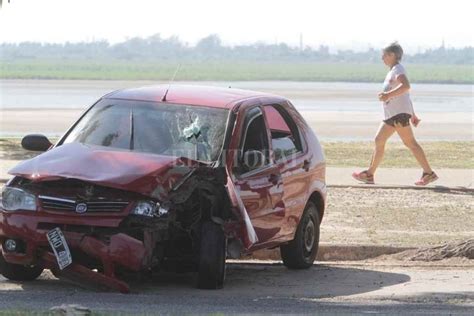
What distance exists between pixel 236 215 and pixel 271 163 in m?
1.12

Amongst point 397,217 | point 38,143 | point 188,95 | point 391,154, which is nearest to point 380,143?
point 397,217

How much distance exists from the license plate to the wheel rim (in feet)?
10.1

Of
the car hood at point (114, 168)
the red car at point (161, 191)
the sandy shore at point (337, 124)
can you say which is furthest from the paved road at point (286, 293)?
the sandy shore at point (337, 124)

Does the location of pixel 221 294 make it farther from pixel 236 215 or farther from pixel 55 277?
pixel 55 277

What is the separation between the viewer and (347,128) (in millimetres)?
33688

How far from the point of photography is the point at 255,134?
472 inches

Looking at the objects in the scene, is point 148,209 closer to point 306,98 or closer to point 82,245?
point 82,245

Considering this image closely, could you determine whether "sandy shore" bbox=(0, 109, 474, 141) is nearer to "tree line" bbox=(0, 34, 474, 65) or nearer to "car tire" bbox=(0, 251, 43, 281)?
"car tire" bbox=(0, 251, 43, 281)

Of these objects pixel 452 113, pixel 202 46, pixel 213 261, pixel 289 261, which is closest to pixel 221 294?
pixel 213 261

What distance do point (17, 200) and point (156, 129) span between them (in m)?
1.56

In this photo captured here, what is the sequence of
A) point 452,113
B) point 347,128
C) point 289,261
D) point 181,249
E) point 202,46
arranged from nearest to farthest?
point 181,249, point 289,261, point 347,128, point 452,113, point 202,46

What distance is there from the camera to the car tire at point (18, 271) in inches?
432

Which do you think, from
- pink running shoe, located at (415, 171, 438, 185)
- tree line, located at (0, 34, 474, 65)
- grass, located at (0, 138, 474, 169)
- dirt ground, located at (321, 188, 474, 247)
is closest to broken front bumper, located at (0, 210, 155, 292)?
dirt ground, located at (321, 188, 474, 247)

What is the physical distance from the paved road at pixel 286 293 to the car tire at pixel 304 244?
11cm
